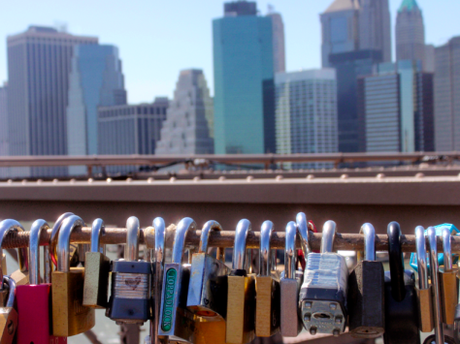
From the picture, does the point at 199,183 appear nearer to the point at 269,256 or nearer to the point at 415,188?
the point at 415,188

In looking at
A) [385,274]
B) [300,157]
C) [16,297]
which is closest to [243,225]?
[385,274]

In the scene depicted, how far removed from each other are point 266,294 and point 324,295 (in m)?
0.17

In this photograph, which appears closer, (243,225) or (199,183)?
(243,225)

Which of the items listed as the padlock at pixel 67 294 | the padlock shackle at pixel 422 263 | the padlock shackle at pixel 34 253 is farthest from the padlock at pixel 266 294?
the padlock shackle at pixel 34 253

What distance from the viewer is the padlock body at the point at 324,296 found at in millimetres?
1127

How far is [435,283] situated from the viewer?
1226mm

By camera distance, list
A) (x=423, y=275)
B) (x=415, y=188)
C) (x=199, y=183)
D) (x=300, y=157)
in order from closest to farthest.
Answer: (x=423, y=275) → (x=415, y=188) → (x=199, y=183) → (x=300, y=157)

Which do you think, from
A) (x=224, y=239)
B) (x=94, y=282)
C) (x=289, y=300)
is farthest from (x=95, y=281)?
(x=289, y=300)

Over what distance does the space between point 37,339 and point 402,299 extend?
0.87 meters

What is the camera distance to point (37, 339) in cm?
129

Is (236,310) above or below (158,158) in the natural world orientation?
below

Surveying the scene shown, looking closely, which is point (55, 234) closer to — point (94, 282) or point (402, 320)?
point (94, 282)

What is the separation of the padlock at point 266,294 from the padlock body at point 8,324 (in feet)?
1.88

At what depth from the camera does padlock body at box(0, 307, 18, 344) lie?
122 centimetres
